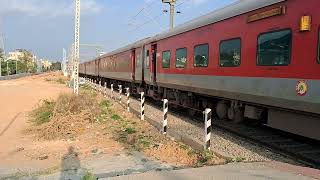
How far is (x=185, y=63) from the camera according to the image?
17.0m

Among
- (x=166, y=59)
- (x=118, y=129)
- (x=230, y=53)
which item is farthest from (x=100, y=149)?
(x=166, y=59)

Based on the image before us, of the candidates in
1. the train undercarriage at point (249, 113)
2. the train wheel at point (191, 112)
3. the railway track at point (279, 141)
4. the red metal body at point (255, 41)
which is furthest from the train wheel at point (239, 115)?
the train wheel at point (191, 112)

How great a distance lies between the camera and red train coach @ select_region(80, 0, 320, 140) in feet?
30.5

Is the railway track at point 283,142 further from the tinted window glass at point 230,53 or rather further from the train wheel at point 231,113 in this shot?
the tinted window glass at point 230,53

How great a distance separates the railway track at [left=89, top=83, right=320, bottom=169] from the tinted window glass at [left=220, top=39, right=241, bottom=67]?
1907 millimetres

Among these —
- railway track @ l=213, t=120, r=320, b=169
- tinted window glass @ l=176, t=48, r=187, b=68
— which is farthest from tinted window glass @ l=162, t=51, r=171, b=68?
railway track @ l=213, t=120, r=320, b=169

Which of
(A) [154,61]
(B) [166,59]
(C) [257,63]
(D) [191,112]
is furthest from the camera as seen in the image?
(A) [154,61]

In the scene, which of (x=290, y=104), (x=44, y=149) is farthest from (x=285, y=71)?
(x=44, y=149)

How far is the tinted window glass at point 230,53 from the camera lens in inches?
484

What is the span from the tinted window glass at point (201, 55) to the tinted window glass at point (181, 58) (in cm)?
131

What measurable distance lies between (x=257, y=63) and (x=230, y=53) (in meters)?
1.74

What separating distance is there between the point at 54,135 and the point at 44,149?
191 centimetres

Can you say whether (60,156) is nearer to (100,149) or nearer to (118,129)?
(100,149)

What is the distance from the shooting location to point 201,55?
15141mm
